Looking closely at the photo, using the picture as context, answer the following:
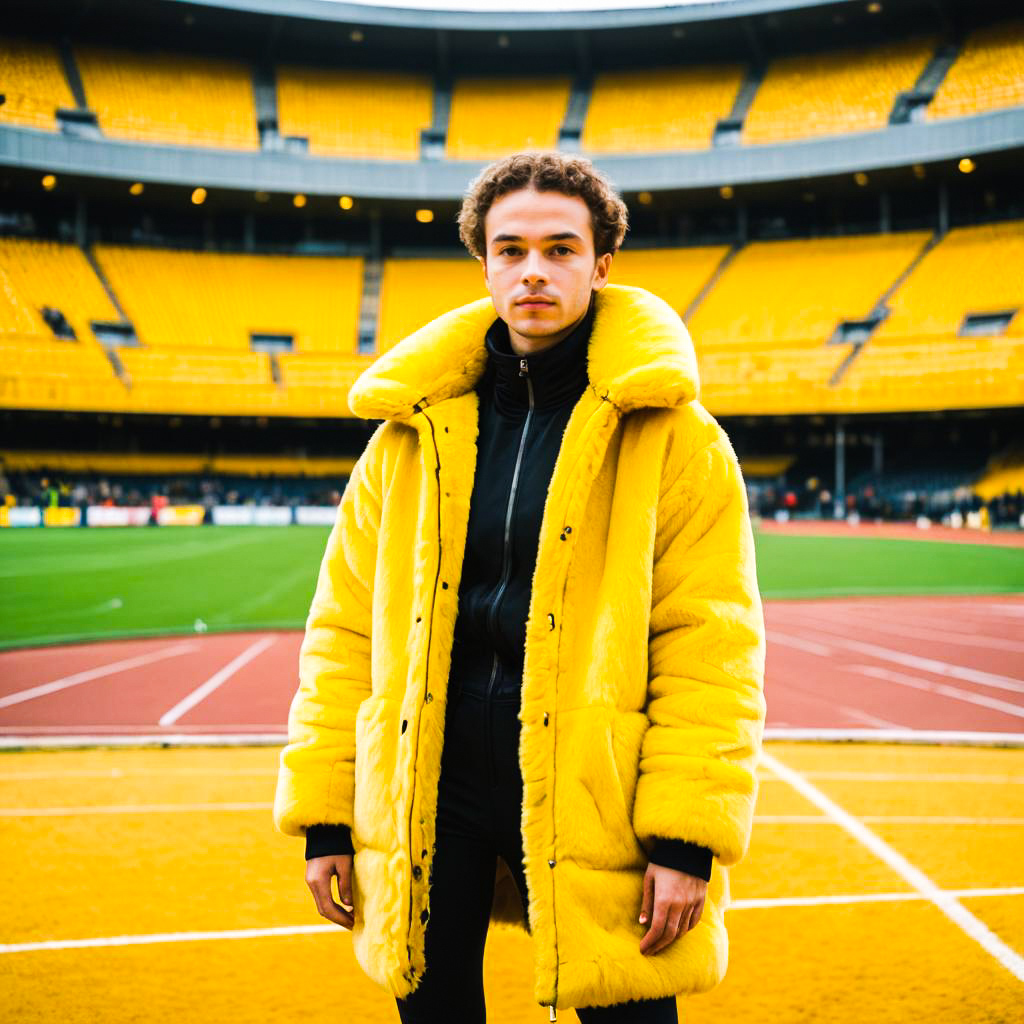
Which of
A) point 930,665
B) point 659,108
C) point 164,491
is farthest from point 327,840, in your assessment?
point 659,108

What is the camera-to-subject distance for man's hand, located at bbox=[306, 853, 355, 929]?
194 centimetres

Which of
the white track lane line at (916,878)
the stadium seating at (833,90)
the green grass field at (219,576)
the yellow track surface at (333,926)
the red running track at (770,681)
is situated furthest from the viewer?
the stadium seating at (833,90)

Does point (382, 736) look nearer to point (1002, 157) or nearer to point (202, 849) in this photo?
point (202, 849)

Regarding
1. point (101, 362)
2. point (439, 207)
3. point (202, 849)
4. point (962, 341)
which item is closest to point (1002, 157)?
point (962, 341)

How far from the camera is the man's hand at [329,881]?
6.36 feet

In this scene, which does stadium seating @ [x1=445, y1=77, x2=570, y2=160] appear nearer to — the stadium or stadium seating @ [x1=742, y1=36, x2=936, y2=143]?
the stadium

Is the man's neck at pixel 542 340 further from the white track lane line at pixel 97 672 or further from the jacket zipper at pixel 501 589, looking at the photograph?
the white track lane line at pixel 97 672

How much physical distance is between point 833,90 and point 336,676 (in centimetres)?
4323

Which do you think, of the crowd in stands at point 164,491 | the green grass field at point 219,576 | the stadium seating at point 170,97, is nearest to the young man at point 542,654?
the green grass field at point 219,576

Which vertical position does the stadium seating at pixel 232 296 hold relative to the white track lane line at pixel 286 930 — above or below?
above

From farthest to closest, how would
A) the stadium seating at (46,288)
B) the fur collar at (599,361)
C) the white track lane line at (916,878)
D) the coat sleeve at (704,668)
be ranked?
1. the stadium seating at (46,288)
2. the white track lane line at (916,878)
3. the fur collar at (599,361)
4. the coat sleeve at (704,668)

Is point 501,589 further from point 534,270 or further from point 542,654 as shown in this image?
point 534,270

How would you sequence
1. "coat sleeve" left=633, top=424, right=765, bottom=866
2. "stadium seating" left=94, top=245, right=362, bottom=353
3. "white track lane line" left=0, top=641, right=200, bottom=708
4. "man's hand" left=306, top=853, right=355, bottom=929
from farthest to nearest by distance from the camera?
"stadium seating" left=94, top=245, right=362, bottom=353 → "white track lane line" left=0, top=641, right=200, bottom=708 → "man's hand" left=306, top=853, right=355, bottom=929 → "coat sleeve" left=633, top=424, right=765, bottom=866

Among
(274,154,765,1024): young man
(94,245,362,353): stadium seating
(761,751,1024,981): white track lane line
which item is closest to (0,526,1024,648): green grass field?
(761,751,1024,981): white track lane line
